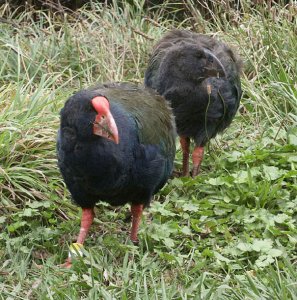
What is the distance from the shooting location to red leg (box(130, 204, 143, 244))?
15.5 ft

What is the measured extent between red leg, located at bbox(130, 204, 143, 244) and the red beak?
74 cm

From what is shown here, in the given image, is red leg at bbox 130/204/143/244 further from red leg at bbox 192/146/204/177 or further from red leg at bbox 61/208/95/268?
red leg at bbox 192/146/204/177

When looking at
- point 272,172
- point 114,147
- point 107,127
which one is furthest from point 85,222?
point 272,172

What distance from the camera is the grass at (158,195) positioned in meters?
4.16

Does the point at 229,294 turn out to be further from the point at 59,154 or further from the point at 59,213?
the point at 59,213

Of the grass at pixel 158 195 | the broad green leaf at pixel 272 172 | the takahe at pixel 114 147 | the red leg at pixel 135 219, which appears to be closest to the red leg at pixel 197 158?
the grass at pixel 158 195

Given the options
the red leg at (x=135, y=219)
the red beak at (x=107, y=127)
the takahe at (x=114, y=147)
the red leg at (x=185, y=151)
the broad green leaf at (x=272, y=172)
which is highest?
the red beak at (x=107, y=127)

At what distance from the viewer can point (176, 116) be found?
5.77 m

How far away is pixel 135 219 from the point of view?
4.75 meters

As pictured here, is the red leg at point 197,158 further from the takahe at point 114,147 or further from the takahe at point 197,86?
the takahe at point 114,147

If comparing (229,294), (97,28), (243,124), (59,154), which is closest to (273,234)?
(229,294)

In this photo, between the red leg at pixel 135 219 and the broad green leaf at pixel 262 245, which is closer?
the broad green leaf at pixel 262 245

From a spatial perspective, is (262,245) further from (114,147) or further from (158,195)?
(158,195)

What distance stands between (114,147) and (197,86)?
1.66 m
